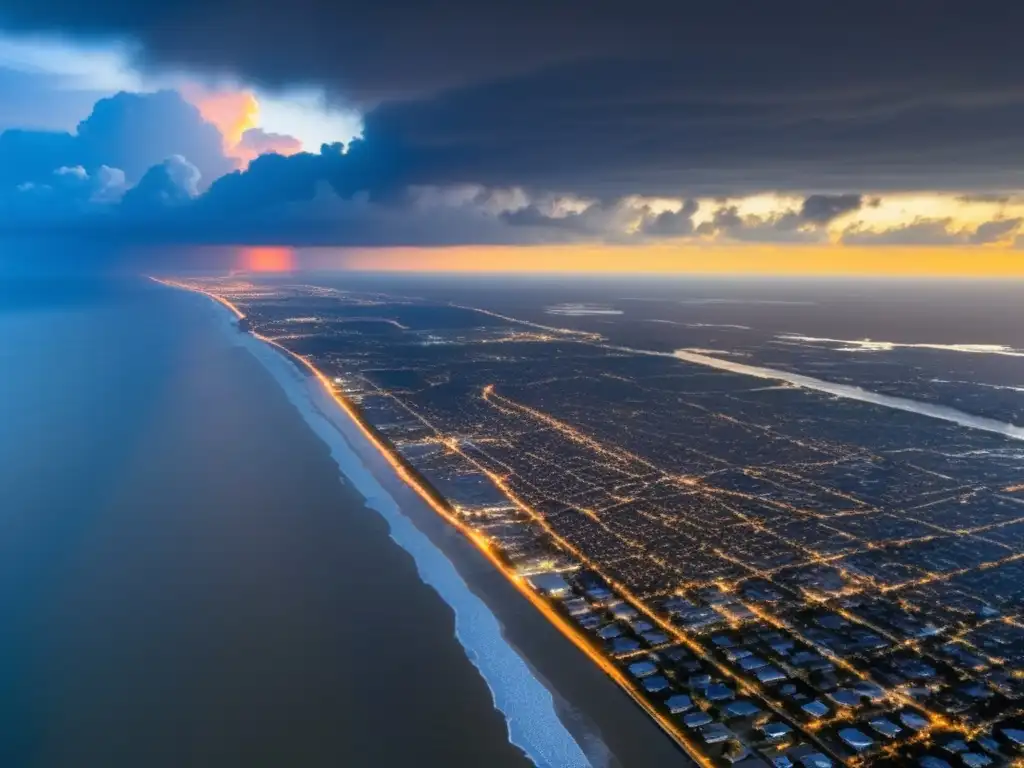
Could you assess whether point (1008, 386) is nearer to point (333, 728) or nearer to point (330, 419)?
point (330, 419)

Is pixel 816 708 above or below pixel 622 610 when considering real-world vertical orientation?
below

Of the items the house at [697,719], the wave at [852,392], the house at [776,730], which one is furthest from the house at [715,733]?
the wave at [852,392]

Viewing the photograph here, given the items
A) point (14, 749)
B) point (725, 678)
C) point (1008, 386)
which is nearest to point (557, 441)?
point (725, 678)

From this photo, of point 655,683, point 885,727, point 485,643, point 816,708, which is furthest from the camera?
point 485,643

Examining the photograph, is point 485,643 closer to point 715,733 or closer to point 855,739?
point 715,733

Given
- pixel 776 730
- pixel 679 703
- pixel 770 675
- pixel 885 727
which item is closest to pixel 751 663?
pixel 770 675

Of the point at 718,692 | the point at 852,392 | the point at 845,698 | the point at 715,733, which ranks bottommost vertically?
the point at 715,733

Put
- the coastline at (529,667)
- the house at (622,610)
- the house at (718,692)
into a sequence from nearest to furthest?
the coastline at (529,667)
the house at (718,692)
the house at (622,610)

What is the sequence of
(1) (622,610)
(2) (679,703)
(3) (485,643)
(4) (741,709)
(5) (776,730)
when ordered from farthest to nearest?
(1) (622,610) < (3) (485,643) < (2) (679,703) < (4) (741,709) < (5) (776,730)

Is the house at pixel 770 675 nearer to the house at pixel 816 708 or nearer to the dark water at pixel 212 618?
the house at pixel 816 708
